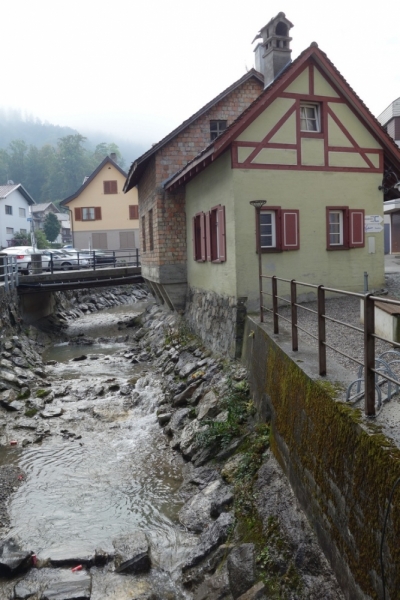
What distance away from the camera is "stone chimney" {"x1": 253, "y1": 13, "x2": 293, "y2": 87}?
14.3 metres

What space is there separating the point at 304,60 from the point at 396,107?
22830 mm

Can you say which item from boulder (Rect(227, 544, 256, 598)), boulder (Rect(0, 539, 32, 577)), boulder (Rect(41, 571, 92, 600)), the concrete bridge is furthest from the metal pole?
the concrete bridge

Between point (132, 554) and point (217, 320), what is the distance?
7360 mm

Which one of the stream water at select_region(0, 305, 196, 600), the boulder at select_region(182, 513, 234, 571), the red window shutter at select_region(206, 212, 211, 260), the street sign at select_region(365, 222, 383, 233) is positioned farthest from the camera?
the red window shutter at select_region(206, 212, 211, 260)

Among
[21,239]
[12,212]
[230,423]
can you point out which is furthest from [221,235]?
[12,212]

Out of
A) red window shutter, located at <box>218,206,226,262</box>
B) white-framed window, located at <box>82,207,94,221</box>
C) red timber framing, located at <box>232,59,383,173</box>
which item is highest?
white-framed window, located at <box>82,207,94,221</box>

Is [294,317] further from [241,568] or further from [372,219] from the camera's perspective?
[372,219]

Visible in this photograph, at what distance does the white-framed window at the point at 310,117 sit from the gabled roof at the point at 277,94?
77cm

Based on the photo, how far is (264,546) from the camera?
5949 mm

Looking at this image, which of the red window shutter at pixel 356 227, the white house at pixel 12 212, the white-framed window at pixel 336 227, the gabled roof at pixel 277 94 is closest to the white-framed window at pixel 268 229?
the white-framed window at pixel 336 227

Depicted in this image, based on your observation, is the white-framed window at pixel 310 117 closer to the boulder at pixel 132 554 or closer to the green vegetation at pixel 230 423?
the green vegetation at pixel 230 423

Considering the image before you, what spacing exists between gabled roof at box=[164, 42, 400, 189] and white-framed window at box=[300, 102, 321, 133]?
0.77 m

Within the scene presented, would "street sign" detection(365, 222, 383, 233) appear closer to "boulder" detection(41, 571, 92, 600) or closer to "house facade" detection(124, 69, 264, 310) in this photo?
"house facade" detection(124, 69, 264, 310)

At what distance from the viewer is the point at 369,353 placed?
4.47 m
